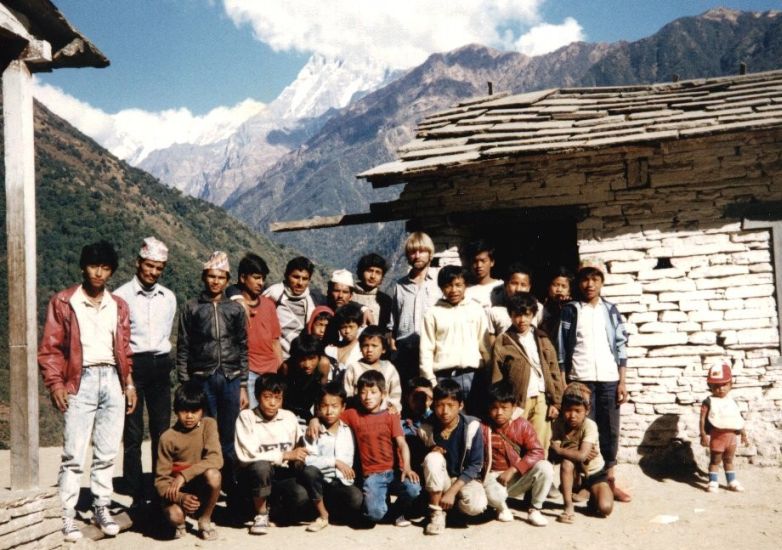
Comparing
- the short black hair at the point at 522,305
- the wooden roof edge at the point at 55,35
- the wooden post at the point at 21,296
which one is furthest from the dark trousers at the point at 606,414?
the wooden roof edge at the point at 55,35

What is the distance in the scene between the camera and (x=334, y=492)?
4352mm

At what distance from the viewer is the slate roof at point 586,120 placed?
5504 mm

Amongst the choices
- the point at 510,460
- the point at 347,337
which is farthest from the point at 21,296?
the point at 510,460

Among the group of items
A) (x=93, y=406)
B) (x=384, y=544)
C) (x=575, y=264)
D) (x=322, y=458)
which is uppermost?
(x=575, y=264)

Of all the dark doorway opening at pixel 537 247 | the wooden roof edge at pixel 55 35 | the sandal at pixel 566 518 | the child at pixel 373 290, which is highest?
the wooden roof edge at pixel 55 35

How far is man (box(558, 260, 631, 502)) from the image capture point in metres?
4.87

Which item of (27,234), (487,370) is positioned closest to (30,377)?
(27,234)

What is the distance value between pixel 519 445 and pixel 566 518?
0.57 metres

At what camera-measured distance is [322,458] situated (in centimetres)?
434

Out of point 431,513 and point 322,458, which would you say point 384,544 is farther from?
point 322,458

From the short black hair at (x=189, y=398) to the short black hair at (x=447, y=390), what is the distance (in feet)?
5.28

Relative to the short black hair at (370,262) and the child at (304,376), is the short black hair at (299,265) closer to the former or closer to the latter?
the short black hair at (370,262)

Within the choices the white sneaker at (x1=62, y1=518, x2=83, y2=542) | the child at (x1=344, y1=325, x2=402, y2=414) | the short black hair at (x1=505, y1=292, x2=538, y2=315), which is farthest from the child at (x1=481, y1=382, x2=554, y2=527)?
the white sneaker at (x1=62, y1=518, x2=83, y2=542)

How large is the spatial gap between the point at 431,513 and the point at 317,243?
286 ft
